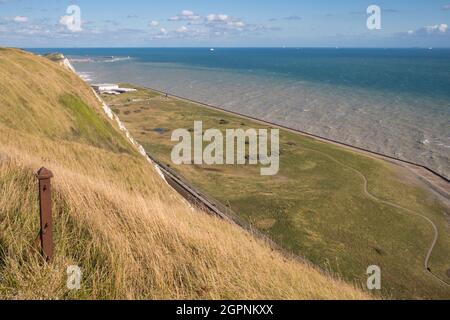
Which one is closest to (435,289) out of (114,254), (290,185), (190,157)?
(290,185)

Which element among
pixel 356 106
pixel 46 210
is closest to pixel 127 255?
pixel 46 210

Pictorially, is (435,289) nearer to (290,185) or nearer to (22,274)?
(290,185)

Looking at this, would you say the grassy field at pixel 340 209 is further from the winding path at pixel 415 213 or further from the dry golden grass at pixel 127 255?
the dry golden grass at pixel 127 255

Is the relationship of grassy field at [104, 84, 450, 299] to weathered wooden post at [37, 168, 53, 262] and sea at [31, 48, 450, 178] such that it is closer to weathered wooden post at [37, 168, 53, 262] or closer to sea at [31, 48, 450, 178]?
sea at [31, 48, 450, 178]

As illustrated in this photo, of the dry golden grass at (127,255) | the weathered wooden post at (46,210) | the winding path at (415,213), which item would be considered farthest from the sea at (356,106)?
the weathered wooden post at (46,210)

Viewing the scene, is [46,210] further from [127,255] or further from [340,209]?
[340,209]

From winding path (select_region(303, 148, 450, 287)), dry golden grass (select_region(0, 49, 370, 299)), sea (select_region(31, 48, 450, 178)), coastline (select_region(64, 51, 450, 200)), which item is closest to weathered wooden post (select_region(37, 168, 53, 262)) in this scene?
dry golden grass (select_region(0, 49, 370, 299))
